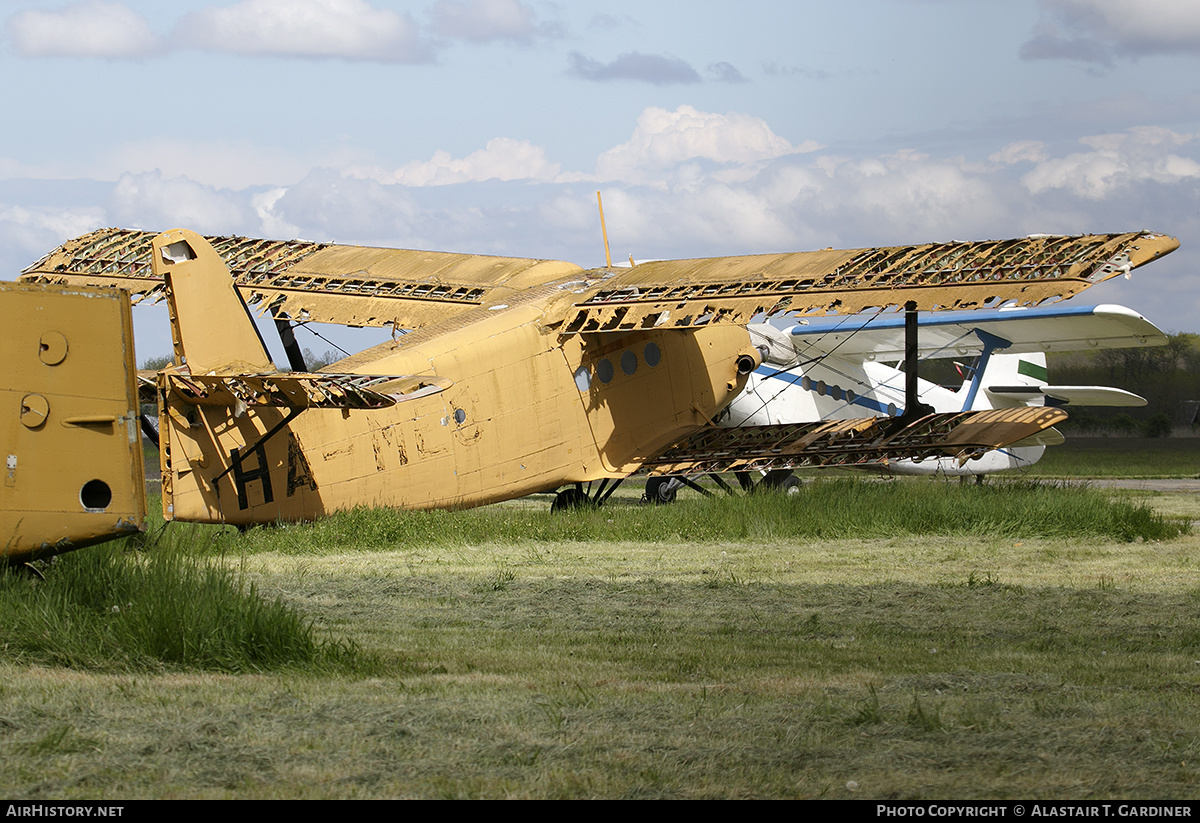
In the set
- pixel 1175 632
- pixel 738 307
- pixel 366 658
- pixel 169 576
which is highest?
pixel 738 307

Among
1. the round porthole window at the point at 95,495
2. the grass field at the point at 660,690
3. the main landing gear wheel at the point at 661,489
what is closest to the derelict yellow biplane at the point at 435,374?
the round porthole window at the point at 95,495

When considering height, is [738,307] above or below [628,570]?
above

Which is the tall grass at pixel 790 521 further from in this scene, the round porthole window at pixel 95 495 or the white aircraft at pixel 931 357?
the round porthole window at pixel 95 495

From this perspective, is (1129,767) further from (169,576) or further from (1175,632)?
(169,576)

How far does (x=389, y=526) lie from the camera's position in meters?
14.0

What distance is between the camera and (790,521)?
1536 centimetres

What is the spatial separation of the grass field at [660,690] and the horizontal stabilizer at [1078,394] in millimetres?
11266

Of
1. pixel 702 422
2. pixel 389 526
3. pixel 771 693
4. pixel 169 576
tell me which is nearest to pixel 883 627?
pixel 771 693

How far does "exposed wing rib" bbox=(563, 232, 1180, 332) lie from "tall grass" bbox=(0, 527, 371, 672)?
8.92 m

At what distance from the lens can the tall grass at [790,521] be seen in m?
14.2

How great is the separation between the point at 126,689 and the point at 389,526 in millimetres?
7782

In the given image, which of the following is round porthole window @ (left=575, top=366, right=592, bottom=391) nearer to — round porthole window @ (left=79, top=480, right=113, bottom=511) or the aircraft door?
the aircraft door

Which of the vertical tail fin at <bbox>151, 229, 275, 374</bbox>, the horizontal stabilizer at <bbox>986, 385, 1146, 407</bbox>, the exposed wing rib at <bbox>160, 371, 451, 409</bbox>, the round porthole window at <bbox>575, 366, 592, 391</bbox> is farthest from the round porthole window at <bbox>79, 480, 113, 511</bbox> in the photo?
the horizontal stabilizer at <bbox>986, 385, 1146, 407</bbox>

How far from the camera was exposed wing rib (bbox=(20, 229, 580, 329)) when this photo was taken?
62.2 ft
